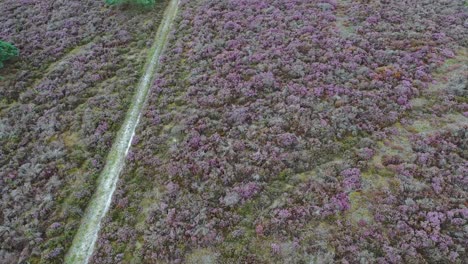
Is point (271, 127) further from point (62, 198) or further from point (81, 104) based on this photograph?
point (81, 104)

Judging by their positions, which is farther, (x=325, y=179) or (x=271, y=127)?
(x=271, y=127)

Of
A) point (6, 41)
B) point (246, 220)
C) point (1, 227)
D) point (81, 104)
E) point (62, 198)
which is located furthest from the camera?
point (6, 41)

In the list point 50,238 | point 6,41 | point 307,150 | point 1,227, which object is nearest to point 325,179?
point 307,150

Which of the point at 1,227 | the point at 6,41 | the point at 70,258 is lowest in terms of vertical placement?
the point at 70,258

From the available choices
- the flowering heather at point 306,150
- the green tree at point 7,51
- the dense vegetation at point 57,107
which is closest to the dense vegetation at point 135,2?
the dense vegetation at point 57,107

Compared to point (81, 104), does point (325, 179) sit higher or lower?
lower

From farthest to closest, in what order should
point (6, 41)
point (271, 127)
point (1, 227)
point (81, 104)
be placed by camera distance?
point (6, 41) < point (81, 104) < point (271, 127) < point (1, 227)

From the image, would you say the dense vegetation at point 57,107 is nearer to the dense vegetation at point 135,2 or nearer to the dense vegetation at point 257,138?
the dense vegetation at point 257,138

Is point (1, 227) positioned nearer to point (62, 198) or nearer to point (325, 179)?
point (62, 198)
